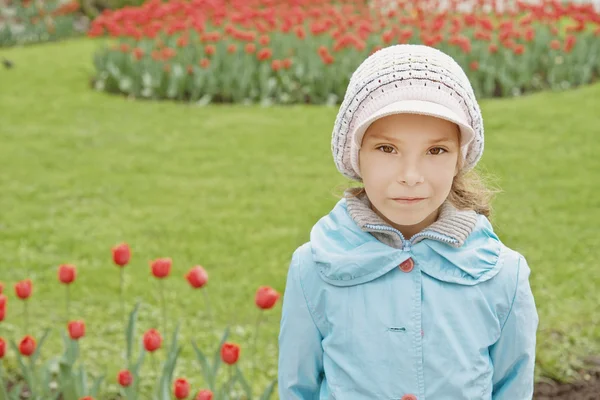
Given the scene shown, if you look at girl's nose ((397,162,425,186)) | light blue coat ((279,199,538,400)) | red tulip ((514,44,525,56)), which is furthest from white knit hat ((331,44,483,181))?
red tulip ((514,44,525,56))

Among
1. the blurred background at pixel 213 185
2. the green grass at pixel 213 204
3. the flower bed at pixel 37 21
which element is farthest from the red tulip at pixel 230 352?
the flower bed at pixel 37 21

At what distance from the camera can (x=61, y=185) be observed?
593cm

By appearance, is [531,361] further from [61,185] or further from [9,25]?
[9,25]

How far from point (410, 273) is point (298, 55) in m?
6.65

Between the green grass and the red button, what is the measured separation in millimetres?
1321

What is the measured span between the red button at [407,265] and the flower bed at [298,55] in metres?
5.83

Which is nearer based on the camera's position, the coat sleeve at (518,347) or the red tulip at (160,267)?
the coat sleeve at (518,347)

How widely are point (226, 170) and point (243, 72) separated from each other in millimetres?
2115

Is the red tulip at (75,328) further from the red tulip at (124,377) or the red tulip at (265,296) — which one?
the red tulip at (265,296)

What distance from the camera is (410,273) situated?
1.81 metres

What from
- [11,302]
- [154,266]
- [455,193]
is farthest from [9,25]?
[455,193]

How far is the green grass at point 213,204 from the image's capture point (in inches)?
160

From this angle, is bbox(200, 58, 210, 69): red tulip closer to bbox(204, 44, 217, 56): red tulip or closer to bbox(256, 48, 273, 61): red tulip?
bbox(204, 44, 217, 56): red tulip

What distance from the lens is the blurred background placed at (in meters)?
3.51
